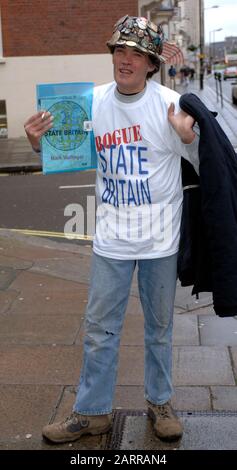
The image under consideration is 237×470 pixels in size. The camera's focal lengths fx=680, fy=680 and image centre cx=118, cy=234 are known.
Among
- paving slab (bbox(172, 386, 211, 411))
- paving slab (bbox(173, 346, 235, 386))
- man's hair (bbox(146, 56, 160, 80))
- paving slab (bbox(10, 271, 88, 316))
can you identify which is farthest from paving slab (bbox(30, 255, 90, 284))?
man's hair (bbox(146, 56, 160, 80))

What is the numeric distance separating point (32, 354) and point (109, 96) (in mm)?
2043

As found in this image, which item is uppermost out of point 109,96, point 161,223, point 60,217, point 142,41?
point 142,41

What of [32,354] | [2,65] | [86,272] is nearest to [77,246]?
[86,272]

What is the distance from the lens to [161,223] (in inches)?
127

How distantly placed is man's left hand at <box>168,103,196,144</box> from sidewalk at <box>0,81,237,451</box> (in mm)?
1462

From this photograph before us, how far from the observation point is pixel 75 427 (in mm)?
3328

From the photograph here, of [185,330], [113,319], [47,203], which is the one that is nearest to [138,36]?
[113,319]

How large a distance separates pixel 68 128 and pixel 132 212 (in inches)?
20.6

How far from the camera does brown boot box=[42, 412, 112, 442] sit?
10.8 ft

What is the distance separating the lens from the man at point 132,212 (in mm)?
3076

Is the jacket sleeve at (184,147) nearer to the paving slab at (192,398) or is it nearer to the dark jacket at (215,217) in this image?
the dark jacket at (215,217)

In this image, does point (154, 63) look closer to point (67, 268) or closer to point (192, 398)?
point (192, 398)

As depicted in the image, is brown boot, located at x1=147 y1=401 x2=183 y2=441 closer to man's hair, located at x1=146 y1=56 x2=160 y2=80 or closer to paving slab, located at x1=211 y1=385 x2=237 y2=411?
paving slab, located at x1=211 y1=385 x2=237 y2=411

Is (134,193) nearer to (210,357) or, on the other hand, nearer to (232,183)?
(232,183)
